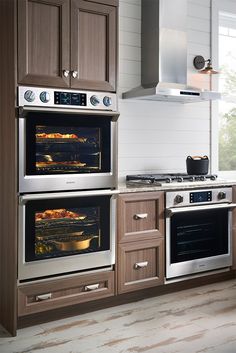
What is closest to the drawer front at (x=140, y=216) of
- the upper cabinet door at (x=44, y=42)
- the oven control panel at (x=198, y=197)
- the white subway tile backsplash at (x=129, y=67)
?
the oven control panel at (x=198, y=197)

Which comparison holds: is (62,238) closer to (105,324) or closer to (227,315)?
(105,324)

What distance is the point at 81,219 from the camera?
330cm

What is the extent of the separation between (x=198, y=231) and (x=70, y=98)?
160 cm

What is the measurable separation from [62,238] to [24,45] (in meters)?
1.30

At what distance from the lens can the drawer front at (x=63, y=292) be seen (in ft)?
9.99

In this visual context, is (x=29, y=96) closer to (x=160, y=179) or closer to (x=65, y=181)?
(x=65, y=181)

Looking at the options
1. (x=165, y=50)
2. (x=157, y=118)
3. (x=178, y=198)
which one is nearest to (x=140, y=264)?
(x=178, y=198)

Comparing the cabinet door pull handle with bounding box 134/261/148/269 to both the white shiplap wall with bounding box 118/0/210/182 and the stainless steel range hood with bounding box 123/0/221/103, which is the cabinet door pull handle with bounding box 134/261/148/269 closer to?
the white shiplap wall with bounding box 118/0/210/182

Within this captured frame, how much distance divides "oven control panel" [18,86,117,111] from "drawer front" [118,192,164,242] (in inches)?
27.4

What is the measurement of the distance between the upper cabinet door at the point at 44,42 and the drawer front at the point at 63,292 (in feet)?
4.39

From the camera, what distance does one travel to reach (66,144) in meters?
3.20

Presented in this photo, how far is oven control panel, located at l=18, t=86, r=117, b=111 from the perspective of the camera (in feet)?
9.78

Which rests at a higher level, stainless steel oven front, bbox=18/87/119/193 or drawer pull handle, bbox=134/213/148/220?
stainless steel oven front, bbox=18/87/119/193

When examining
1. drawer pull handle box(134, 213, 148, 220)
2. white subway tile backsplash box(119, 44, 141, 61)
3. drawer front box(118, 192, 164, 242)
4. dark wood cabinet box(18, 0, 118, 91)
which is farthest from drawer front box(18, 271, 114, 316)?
white subway tile backsplash box(119, 44, 141, 61)
